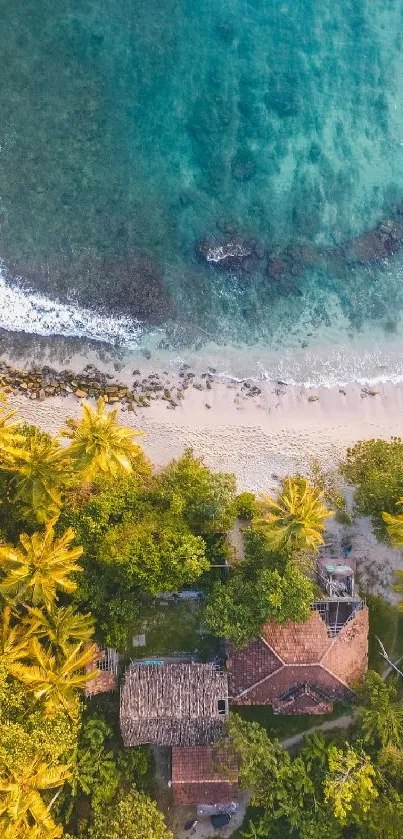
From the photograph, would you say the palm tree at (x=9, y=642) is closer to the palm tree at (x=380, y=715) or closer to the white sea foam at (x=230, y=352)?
the white sea foam at (x=230, y=352)

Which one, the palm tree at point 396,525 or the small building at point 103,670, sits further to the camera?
the small building at point 103,670

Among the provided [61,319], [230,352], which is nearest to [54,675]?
[61,319]

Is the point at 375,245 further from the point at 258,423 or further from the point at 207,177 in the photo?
the point at 258,423

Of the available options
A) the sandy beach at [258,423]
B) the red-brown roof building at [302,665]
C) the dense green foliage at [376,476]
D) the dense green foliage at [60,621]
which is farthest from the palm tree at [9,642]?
the dense green foliage at [376,476]

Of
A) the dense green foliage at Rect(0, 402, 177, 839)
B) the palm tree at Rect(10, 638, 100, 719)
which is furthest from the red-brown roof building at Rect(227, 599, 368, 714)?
the palm tree at Rect(10, 638, 100, 719)

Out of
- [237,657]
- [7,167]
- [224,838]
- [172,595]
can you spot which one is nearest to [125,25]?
[7,167]

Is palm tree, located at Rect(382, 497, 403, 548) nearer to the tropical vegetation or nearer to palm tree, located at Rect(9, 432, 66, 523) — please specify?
the tropical vegetation

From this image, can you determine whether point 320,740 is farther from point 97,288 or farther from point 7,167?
point 7,167
